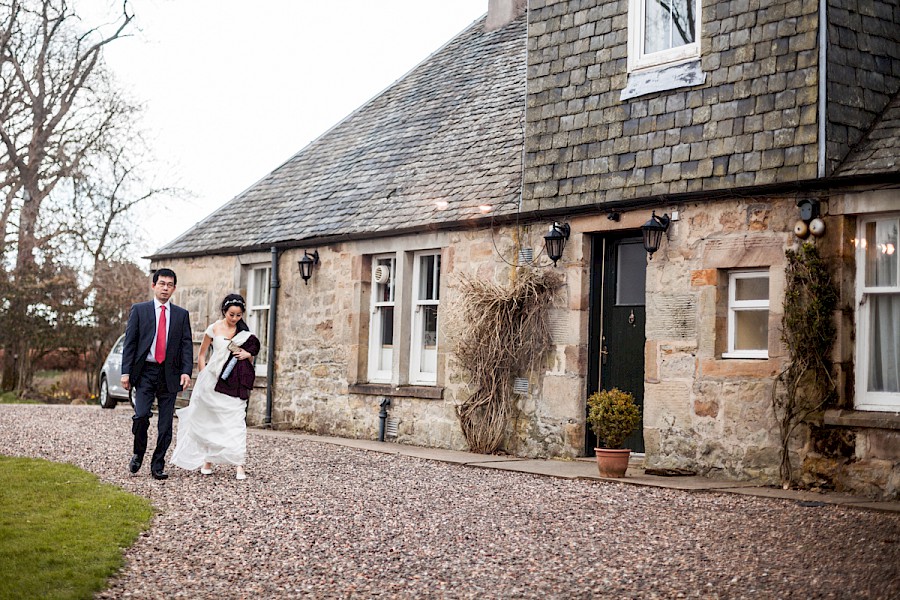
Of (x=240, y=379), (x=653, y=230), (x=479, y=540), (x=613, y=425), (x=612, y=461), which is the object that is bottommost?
(x=479, y=540)

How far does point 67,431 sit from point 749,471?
8709mm

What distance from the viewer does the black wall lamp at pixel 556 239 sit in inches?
462

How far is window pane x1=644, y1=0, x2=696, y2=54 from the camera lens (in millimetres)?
10969

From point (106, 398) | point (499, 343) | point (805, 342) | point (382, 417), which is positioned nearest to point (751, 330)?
point (805, 342)

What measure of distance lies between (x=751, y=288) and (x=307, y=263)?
715 cm

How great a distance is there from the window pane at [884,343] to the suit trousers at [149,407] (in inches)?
247

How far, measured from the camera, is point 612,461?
398 inches

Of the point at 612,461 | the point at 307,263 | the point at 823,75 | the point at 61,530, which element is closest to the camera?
the point at 61,530

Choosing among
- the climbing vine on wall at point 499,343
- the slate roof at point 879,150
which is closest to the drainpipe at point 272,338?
the climbing vine on wall at point 499,343

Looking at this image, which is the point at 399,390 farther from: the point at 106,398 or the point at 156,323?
the point at 106,398

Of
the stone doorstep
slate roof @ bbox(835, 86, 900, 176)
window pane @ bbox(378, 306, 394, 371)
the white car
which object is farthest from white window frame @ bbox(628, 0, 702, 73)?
the white car

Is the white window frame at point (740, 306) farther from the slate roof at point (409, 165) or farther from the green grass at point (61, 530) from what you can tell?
the green grass at point (61, 530)

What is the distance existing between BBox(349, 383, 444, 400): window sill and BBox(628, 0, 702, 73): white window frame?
4.61 meters

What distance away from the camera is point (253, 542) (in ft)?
22.5
